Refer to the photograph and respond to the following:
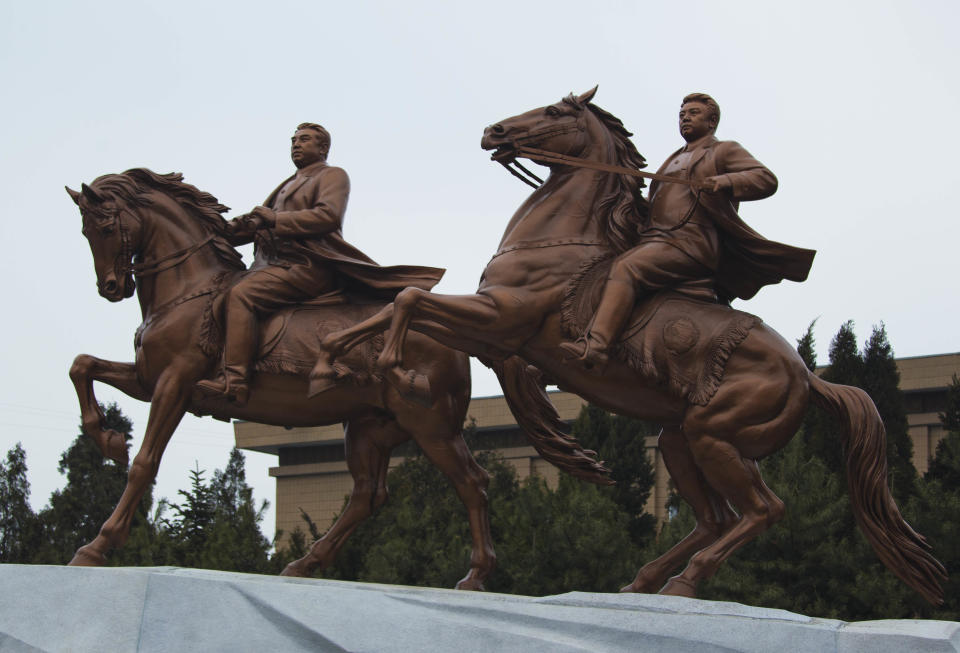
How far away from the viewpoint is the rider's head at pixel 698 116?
9.70 m

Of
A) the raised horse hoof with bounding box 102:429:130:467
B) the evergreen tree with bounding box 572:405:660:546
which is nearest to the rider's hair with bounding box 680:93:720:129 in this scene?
the raised horse hoof with bounding box 102:429:130:467

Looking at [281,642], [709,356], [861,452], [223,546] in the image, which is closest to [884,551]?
[861,452]

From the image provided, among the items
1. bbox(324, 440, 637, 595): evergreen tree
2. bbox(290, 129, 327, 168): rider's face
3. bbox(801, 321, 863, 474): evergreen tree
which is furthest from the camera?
bbox(801, 321, 863, 474): evergreen tree

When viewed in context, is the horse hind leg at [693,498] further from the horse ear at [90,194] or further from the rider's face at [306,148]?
the horse ear at [90,194]

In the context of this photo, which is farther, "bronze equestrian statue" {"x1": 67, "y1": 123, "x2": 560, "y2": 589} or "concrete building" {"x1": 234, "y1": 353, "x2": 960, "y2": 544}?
"concrete building" {"x1": 234, "y1": 353, "x2": 960, "y2": 544}

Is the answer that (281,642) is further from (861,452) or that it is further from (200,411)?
(861,452)

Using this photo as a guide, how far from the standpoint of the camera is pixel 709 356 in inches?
351

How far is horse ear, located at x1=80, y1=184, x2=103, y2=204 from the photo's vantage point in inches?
403

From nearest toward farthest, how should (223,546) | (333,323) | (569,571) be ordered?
(333,323)
(569,571)
(223,546)

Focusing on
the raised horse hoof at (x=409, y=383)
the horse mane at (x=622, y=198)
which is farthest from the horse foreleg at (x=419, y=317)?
the horse mane at (x=622, y=198)

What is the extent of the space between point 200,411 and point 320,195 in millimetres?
1895

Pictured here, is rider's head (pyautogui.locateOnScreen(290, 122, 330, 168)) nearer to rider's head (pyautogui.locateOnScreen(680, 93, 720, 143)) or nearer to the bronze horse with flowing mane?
the bronze horse with flowing mane

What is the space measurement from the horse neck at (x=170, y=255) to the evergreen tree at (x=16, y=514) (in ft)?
52.0

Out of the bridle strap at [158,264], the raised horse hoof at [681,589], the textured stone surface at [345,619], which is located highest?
the bridle strap at [158,264]
